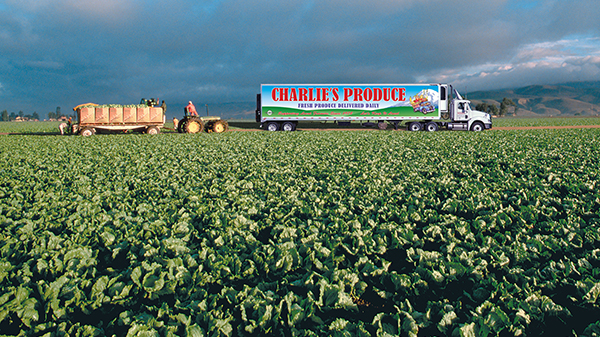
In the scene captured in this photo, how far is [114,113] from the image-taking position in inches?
1133

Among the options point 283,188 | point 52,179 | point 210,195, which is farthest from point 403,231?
point 52,179

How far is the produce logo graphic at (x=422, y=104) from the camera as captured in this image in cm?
3278

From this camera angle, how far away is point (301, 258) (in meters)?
5.07

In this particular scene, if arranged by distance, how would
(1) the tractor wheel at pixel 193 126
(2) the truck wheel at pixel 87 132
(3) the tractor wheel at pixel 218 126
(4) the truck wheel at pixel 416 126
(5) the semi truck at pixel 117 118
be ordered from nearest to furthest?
(2) the truck wheel at pixel 87 132, (5) the semi truck at pixel 117 118, (1) the tractor wheel at pixel 193 126, (3) the tractor wheel at pixel 218 126, (4) the truck wheel at pixel 416 126

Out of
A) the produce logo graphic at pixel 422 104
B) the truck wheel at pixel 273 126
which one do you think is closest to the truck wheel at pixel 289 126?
the truck wheel at pixel 273 126

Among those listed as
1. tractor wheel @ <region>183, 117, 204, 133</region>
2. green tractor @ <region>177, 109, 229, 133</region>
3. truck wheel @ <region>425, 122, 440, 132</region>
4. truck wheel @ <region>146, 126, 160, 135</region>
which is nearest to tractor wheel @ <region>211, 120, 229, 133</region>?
green tractor @ <region>177, 109, 229, 133</region>

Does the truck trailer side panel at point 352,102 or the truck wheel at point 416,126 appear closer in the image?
the truck trailer side panel at point 352,102

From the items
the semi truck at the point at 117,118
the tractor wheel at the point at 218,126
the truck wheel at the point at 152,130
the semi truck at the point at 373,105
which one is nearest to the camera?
the semi truck at the point at 117,118

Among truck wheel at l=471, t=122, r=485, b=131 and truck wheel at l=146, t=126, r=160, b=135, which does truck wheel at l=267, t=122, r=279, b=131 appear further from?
truck wheel at l=471, t=122, r=485, b=131

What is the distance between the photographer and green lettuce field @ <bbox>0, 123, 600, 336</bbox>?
12.3ft

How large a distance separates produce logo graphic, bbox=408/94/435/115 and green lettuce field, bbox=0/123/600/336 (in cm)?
2393

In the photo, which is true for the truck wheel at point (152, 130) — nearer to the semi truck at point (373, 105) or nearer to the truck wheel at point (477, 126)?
the semi truck at point (373, 105)

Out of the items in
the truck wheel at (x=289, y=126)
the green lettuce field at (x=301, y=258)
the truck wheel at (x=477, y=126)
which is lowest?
the green lettuce field at (x=301, y=258)

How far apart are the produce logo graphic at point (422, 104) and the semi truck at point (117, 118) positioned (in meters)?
23.4
